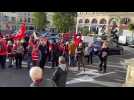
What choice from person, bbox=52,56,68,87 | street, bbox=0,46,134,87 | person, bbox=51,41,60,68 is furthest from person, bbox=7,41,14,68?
person, bbox=52,56,68,87

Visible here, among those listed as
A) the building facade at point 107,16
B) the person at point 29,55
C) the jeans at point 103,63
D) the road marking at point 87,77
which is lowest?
the road marking at point 87,77

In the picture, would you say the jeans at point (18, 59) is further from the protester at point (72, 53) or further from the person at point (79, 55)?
the person at point (79, 55)

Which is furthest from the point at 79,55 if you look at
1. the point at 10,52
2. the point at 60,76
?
the point at 60,76

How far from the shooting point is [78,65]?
10414 millimetres

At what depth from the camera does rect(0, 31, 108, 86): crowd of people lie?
9383mm

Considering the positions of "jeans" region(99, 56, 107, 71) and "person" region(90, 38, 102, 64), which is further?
"person" region(90, 38, 102, 64)

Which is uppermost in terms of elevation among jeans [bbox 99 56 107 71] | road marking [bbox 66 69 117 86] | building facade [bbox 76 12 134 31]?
building facade [bbox 76 12 134 31]

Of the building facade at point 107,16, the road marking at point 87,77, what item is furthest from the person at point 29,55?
the building facade at point 107,16

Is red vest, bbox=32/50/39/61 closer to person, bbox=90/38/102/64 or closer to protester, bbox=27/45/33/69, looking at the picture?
protester, bbox=27/45/33/69

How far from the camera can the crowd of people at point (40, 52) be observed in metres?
9.38

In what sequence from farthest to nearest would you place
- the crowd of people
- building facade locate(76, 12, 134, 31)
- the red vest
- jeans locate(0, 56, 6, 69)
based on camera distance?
jeans locate(0, 56, 6, 69) → the crowd of people → the red vest → building facade locate(76, 12, 134, 31)

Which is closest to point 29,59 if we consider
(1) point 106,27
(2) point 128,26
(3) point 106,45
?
(3) point 106,45
